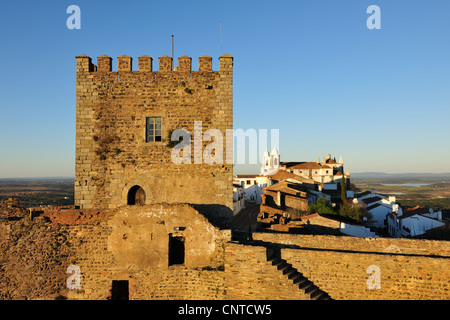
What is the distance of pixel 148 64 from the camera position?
13.0 metres

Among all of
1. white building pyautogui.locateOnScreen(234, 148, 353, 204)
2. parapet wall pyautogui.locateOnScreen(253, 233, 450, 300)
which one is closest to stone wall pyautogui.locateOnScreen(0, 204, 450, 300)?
parapet wall pyautogui.locateOnScreen(253, 233, 450, 300)

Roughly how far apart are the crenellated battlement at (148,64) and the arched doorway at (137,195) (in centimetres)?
507

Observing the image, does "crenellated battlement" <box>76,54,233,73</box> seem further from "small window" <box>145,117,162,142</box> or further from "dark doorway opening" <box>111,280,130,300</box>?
"dark doorway opening" <box>111,280,130,300</box>

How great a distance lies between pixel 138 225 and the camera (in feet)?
37.2

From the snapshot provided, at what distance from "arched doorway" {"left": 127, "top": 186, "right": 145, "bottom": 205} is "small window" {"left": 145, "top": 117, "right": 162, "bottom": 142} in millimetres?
2133

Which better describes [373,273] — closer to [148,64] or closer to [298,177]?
[148,64]

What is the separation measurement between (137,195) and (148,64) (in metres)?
5.60

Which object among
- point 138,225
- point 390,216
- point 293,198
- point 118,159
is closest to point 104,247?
point 138,225

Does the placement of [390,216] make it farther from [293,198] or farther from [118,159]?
[118,159]

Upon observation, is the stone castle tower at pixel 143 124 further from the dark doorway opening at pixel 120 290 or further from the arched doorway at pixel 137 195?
the dark doorway opening at pixel 120 290

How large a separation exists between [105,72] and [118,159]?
3.78m

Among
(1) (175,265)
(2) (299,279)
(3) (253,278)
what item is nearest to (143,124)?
(1) (175,265)

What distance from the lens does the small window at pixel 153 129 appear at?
13000mm
